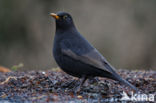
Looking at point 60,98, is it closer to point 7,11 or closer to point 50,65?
point 50,65

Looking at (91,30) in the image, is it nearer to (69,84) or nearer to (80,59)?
(69,84)

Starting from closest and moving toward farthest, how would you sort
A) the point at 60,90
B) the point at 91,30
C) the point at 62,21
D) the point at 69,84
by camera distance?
the point at 60,90 → the point at 69,84 → the point at 62,21 → the point at 91,30

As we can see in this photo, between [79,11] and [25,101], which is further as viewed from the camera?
[79,11]

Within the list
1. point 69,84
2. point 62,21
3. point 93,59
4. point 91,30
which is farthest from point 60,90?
point 91,30

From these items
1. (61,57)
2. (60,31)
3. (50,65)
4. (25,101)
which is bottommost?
(25,101)

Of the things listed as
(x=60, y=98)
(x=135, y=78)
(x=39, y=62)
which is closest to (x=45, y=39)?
(x=39, y=62)

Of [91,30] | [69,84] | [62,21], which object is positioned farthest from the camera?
[91,30]

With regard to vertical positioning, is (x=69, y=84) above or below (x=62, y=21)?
below

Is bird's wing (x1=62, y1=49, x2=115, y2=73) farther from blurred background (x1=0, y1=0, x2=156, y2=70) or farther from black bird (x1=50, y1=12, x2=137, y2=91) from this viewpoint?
blurred background (x1=0, y1=0, x2=156, y2=70)

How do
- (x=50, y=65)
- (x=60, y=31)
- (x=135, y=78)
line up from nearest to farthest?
(x=60, y=31), (x=135, y=78), (x=50, y=65)
